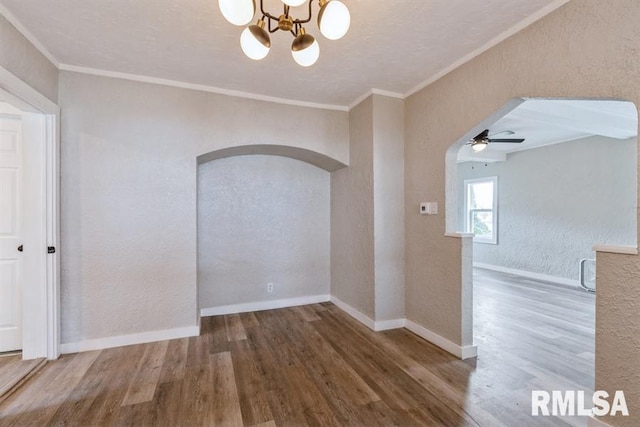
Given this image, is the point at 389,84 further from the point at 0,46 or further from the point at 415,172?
the point at 0,46

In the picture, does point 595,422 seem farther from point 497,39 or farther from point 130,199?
point 130,199

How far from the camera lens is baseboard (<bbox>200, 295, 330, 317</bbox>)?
3641 mm

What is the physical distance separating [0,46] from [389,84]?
10.2 feet

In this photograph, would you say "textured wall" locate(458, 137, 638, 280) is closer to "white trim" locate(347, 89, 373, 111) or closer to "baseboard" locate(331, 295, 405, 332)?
"baseboard" locate(331, 295, 405, 332)

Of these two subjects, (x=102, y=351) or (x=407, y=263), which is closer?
(x=102, y=351)

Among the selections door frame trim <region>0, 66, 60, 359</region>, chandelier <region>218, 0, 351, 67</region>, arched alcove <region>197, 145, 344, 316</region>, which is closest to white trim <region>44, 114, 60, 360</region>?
door frame trim <region>0, 66, 60, 359</region>

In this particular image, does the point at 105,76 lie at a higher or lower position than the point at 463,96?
higher

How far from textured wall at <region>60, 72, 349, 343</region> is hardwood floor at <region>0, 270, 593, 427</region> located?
39 centimetres

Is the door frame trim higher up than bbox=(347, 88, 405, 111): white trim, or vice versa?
bbox=(347, 88, 405, 111): white trim

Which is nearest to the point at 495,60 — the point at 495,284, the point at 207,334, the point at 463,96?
the point at 463,96

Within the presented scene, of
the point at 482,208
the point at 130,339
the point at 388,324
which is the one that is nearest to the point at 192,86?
the point at 130,339

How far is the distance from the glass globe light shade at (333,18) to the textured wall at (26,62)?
2230mm

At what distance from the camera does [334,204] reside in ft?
13.4

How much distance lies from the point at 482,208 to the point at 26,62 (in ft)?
25.1
